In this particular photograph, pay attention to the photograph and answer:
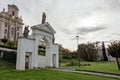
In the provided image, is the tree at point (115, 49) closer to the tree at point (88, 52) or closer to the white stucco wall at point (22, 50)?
the white stucco wall at point (22, 50)

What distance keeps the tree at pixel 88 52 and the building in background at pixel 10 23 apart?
2049 centimetres

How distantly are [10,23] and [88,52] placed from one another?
24.6 meters

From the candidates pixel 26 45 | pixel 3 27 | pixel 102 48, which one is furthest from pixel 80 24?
pixel 102 48

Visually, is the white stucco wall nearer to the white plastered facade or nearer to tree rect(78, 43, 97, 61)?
the white plastered facade

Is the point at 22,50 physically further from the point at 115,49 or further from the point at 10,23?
the point at 10,23

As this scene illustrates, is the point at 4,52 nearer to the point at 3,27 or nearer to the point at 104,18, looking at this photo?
the point at 104,18

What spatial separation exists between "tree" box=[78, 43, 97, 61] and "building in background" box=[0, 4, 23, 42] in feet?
67.2

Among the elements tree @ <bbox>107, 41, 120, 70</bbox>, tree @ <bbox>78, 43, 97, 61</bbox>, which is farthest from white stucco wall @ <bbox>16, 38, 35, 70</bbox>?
tree @ <bbox>78, 43, 97, 61</bbox>

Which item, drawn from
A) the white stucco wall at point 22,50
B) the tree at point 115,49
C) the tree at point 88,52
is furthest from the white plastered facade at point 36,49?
the tree at point 88,52

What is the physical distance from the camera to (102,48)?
51.6 m

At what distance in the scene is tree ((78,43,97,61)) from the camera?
47.0m

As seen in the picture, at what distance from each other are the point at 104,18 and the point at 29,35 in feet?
33.4

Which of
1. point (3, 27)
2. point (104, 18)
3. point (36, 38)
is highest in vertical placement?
point (3, 27)

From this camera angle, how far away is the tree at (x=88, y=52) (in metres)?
47.0
